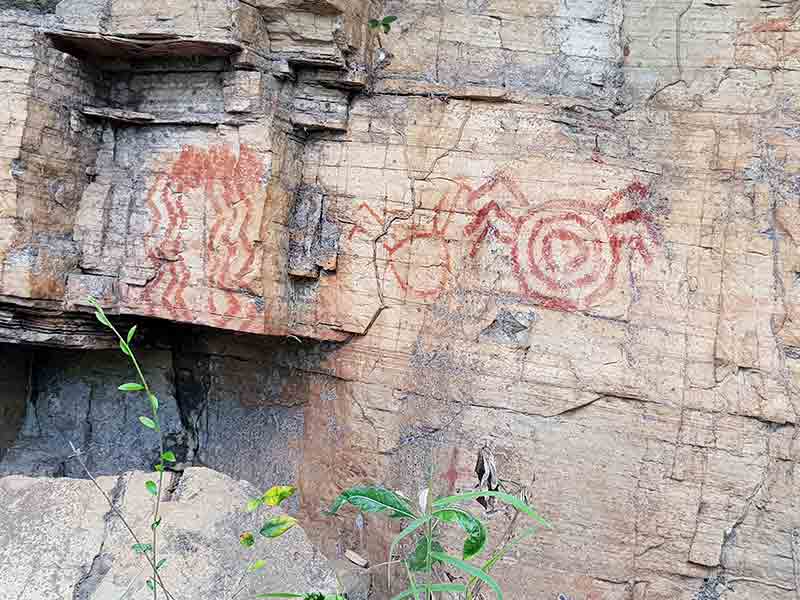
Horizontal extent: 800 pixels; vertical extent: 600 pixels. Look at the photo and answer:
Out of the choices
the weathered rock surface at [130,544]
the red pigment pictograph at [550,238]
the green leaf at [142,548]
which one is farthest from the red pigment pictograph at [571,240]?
the green leaf at [142,548]

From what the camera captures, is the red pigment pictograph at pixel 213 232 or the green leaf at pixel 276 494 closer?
the green leaf at pixel 276 494

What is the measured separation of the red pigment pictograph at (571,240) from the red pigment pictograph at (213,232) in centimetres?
125

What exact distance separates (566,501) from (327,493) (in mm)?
1340

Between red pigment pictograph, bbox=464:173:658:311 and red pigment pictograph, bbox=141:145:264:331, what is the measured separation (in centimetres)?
125

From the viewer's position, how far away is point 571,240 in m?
3.46

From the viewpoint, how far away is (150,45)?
3537mm

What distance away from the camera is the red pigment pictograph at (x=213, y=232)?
3.59 meters

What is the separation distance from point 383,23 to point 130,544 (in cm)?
283

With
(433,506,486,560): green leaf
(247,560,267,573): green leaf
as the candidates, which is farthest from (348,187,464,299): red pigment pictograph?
(433,506,486,560): green leaf

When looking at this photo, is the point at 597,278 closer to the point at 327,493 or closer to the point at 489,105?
the point at 489,105

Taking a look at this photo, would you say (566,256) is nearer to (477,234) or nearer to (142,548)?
(477,234)

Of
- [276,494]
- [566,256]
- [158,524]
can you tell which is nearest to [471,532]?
[276,494]

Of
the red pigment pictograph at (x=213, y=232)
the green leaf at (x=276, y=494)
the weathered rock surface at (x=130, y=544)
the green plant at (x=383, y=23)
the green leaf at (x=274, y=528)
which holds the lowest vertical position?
the weathered rock surface at (x=130, y=544)

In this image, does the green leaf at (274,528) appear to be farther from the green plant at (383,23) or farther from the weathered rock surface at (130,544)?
the green plant at (383,23)
